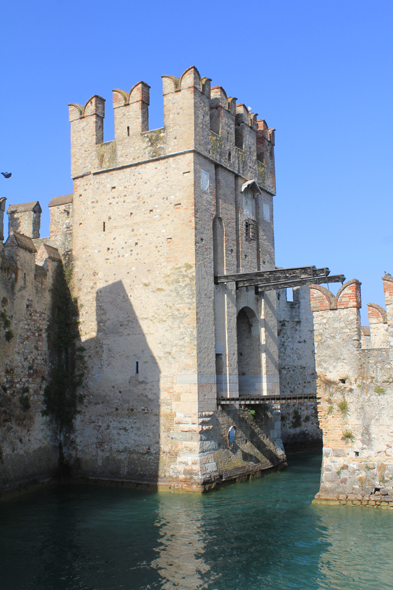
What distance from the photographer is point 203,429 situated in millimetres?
13328

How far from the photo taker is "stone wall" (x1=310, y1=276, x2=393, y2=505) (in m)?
10.5

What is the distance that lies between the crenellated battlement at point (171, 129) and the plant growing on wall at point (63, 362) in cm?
370

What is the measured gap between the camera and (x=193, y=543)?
921 centimetres

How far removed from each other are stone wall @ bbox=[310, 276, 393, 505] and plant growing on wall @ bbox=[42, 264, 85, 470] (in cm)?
693

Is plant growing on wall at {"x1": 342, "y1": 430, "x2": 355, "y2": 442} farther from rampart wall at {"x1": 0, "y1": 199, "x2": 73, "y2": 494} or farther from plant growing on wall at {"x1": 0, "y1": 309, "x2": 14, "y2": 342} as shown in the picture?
plant growing on wall at {"x1": 0, "y1": 309, "x2": 14, "y2": 342}

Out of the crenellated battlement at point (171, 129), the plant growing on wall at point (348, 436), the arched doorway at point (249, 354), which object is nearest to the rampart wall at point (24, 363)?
the crenellated battlement at point (171, 129)

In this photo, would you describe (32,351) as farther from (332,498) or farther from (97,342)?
(332,498)

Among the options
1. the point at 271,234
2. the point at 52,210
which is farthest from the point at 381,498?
the point at 52,210

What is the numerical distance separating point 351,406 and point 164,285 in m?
5.50

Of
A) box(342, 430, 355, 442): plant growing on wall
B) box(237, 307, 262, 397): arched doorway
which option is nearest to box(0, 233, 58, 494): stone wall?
box(237, 307, 262, 397): arched doorway

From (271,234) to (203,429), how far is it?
23.3 ft

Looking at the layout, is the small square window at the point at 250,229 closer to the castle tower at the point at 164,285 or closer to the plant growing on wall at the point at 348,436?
the castle tower at the point at 164,285

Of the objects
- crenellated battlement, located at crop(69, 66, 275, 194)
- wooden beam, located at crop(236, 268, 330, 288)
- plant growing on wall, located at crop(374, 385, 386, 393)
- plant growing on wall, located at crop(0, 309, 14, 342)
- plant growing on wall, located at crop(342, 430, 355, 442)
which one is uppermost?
crenellated battlement, located at crop(69, 66, 275, 194)

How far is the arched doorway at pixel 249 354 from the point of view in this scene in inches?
647
